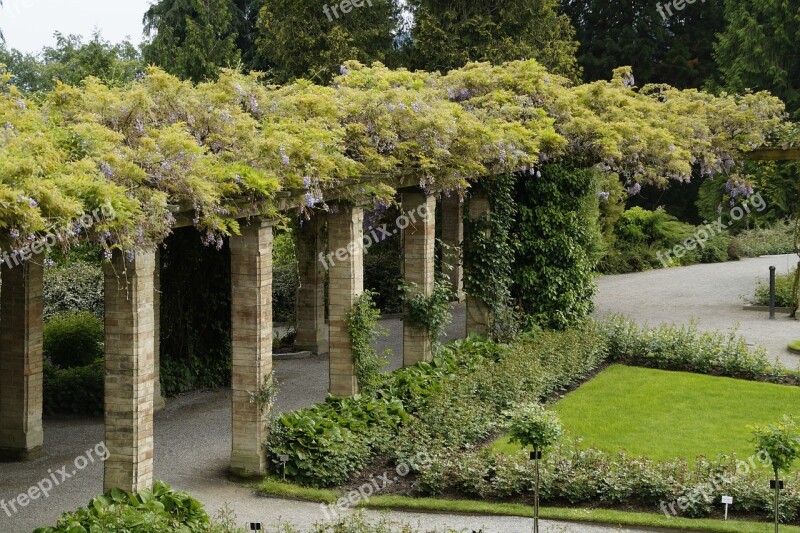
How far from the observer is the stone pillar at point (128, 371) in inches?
400

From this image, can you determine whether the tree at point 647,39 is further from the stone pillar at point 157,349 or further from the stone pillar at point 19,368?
the stone pillar at point 19,368

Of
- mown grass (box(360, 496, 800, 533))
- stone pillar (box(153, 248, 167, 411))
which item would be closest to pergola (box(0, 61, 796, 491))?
stone pillar (box(153, 248, 167, 411))

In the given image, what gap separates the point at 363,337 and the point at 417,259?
284 cm

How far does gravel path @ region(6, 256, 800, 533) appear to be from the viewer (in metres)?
11.5

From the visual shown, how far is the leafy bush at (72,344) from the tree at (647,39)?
85.6 ft

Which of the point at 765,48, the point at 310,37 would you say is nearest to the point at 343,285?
the point at 310,37

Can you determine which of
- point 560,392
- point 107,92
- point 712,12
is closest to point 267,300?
point 107,92

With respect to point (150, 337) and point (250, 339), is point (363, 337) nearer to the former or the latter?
point (250, 339)

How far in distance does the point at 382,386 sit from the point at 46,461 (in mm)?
4602

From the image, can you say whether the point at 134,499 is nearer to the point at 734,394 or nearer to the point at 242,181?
the point at 242,181

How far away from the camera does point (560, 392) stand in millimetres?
17516

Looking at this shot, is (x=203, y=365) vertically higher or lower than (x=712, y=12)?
lower

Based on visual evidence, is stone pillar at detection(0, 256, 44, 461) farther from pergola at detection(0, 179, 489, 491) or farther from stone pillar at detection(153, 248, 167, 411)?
stone pillar at detection(153, 248, 167, 411)

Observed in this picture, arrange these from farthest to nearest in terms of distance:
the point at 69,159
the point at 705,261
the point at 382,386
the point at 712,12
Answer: the point at 712,12 → the point at 705,261 → the point at 382,386 → the point at 69,159
